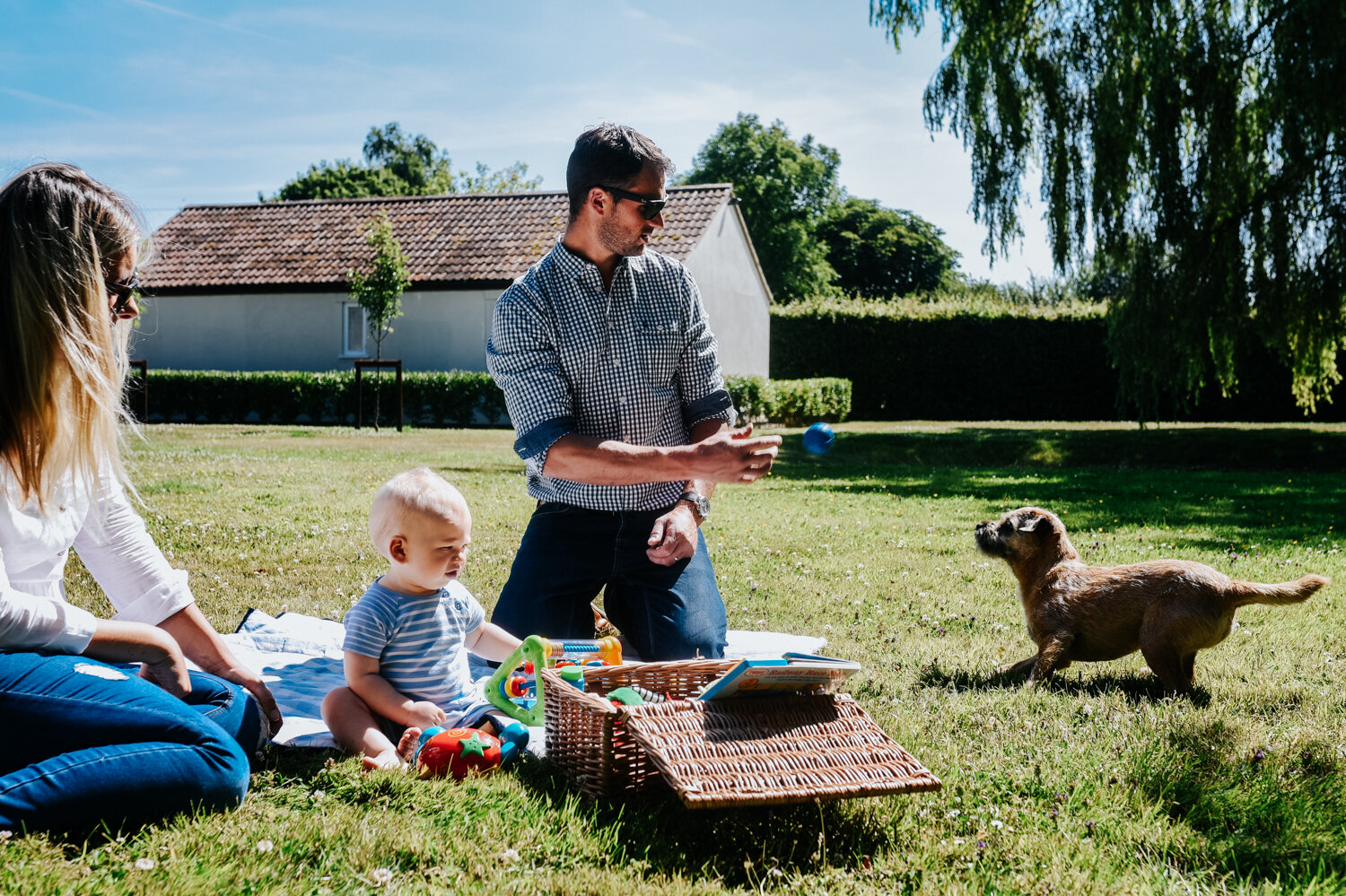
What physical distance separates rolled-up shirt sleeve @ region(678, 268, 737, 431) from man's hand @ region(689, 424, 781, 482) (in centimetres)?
73

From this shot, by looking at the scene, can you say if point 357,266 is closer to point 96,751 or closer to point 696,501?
point 696,501

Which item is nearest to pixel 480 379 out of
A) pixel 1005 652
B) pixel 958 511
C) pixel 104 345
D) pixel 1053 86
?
pixel 1053 86

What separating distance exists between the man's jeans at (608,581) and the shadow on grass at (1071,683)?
3.43 ft

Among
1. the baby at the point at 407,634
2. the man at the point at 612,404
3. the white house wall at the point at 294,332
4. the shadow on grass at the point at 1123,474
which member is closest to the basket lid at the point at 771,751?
the baby at the point at 407,634

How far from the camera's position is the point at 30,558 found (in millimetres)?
2928

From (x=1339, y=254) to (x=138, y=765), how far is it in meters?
16.9

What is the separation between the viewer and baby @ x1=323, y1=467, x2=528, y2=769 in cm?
355

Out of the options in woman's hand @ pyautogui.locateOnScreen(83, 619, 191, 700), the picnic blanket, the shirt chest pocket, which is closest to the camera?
woman's hand @ pyautogui.locateOnScreen(83, 619, 191, 700)

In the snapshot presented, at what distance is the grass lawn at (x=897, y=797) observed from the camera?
2.62 metres

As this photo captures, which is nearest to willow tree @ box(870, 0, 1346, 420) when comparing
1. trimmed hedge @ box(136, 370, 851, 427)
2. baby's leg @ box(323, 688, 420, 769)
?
trimmed hedge @ box(136, 370, 851, 427)

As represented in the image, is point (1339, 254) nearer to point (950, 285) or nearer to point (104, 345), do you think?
point (104, 345)

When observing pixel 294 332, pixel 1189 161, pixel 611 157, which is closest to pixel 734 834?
pixel 611 157

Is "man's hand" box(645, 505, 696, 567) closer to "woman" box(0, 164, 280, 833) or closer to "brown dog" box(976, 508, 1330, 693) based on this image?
"woman" box(0, 164, 280, 833)

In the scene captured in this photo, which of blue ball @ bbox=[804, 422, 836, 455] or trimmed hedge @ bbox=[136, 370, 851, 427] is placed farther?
trimmed hedge @ bbox=[136, 370, 851, 427]
